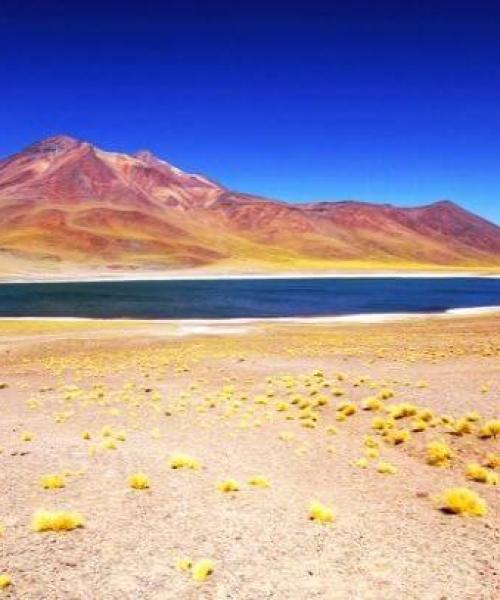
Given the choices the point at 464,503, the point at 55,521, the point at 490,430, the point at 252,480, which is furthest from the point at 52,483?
the point at 490,430

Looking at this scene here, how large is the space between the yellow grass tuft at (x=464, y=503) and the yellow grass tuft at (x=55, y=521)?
620 cm

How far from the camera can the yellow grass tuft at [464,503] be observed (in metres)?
11.8

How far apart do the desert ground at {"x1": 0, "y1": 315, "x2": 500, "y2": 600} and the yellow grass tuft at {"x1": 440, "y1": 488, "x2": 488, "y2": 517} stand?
39 mm

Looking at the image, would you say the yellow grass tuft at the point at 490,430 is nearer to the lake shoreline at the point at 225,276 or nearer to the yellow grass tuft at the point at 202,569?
the yellow grass tuft at the point at 202,569

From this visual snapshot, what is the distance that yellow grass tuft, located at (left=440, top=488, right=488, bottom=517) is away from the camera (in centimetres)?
1182

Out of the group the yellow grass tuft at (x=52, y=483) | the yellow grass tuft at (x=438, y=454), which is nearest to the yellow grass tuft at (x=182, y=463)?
the yellow grass tuft at (x=52, y=483)

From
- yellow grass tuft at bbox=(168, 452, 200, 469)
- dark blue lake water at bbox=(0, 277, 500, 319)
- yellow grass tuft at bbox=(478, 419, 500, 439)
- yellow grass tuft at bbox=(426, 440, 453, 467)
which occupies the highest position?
yellow grass tuft at bbox=(478, 419, 500, 439)

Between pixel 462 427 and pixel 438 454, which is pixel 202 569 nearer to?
pixel 438 454

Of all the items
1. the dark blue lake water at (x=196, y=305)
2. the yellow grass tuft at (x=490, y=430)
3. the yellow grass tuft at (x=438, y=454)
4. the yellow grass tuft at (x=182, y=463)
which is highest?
the yellow grass tuft at (x=490, y=430)

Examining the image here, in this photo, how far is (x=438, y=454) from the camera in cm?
1534

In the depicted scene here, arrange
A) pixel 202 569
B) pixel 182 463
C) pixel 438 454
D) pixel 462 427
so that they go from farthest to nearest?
pixel 462 427 < pixel 438 454 < pixel 182 463 < pixel 202 569

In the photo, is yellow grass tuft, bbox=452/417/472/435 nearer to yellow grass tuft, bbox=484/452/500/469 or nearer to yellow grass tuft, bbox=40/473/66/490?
Answer: yellow grass tuft, bbox=484/452/500/469

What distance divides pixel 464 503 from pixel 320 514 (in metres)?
2.58

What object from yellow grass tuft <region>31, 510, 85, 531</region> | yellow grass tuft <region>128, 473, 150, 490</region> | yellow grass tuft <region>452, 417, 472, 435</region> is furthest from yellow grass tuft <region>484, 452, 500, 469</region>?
yellow grass tuft <region>31, 510, 85, 531</region>
